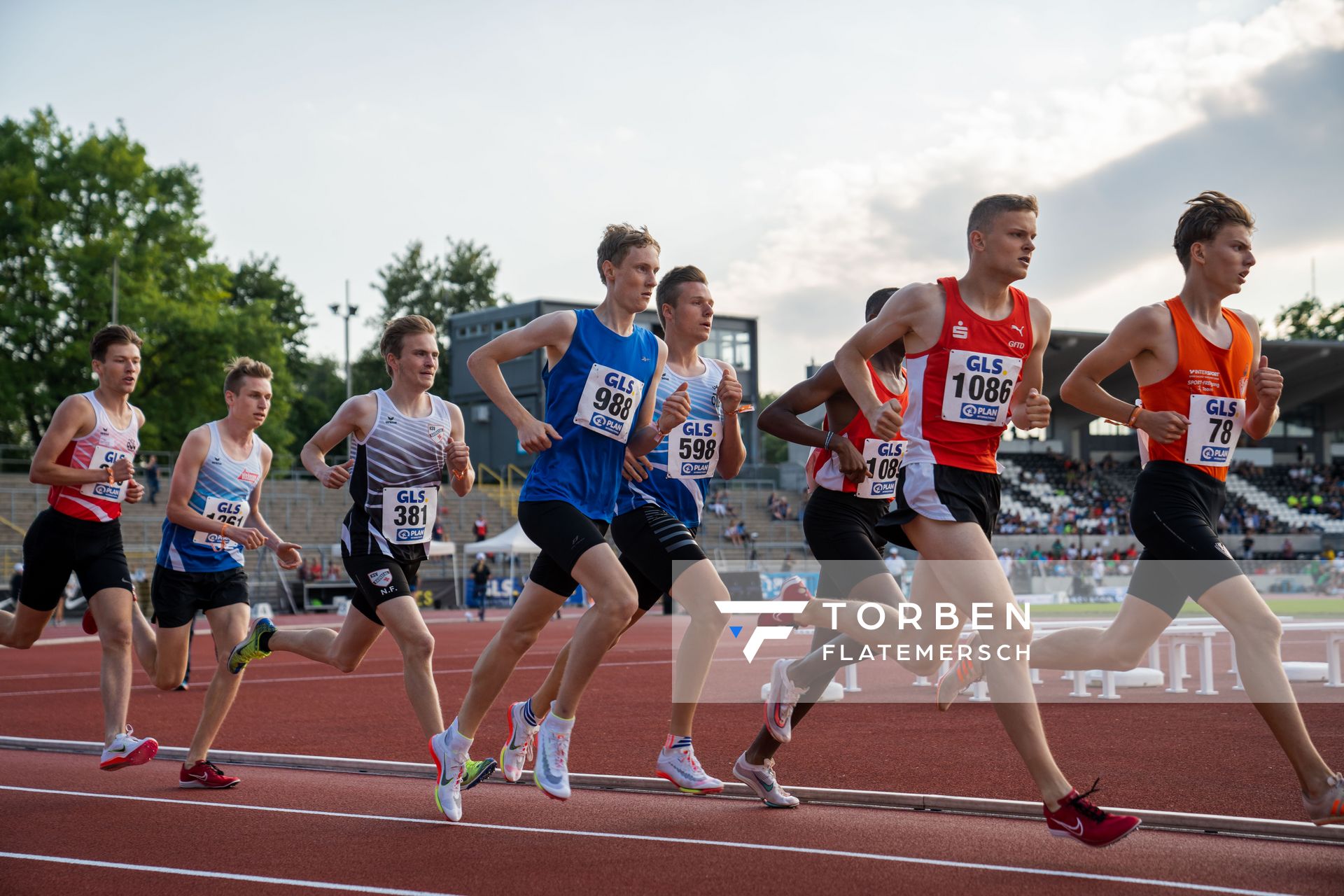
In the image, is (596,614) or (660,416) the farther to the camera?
(660,416)

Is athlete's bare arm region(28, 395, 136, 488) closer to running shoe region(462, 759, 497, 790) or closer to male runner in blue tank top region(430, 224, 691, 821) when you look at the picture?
male runner in blue tank top region(430, 224, 691, 821)

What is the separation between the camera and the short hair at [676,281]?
6555mm

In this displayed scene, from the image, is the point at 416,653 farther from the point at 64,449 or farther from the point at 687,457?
the point at 64,449

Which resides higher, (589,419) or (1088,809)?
(589,419)

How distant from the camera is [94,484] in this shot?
734 cm

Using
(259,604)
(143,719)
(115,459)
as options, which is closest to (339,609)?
(259,604)

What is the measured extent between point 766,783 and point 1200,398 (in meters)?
2.62

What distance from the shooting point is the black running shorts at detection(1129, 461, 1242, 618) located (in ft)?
16.1

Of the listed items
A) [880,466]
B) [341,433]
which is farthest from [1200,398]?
[341,433]

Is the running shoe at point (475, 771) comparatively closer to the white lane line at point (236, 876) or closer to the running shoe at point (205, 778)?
the white lane line at point (236, 876)

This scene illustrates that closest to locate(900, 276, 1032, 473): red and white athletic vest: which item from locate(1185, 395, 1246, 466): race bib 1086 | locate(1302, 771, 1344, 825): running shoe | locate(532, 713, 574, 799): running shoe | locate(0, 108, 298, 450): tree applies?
locate(1185, 395, 1246, 466): race bib 1086

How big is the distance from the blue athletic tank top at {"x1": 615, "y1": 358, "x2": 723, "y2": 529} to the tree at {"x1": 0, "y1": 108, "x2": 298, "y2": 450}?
37529mm

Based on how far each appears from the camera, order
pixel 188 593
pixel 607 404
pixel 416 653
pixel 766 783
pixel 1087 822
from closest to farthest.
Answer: pixel 1087 822
pixel 607 404
pixel 766 783
pixel 416 653
pixel 188 593

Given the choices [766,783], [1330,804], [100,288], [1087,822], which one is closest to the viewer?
[1087,822]
